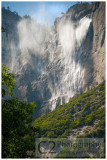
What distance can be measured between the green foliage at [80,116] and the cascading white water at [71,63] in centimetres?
1770

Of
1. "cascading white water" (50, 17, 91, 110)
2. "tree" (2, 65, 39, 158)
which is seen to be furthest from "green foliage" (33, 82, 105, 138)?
"tree" (2, 65, 39, 158)

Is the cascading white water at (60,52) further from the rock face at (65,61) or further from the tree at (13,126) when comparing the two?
the tree at (13,126)

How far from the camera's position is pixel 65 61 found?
119562 mm

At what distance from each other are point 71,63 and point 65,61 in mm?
5899

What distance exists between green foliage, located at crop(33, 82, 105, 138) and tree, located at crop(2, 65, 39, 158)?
49284 millimetres

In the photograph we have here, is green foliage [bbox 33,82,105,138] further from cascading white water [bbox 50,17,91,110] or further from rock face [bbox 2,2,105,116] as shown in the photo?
cascading white water [bbox 50,17,91,110]

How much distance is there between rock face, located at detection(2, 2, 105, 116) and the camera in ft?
336

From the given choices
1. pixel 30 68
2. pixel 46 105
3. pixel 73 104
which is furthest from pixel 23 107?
pixel 30 68

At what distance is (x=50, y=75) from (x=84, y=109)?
162 ft

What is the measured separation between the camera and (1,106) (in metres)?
10.0

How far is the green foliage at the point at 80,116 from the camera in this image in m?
67.8

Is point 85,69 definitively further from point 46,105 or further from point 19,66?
point 19,66

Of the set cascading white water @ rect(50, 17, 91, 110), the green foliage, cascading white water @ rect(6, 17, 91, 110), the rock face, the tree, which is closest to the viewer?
the tree

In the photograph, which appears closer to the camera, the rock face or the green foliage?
the green foliage
